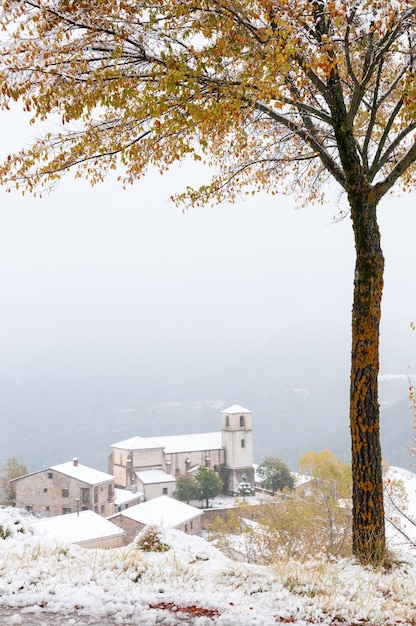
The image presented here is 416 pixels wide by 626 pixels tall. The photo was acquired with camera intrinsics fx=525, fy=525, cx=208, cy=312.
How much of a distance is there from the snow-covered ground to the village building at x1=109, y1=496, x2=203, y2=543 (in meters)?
32.1

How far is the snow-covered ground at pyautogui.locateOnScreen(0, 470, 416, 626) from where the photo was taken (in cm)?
354

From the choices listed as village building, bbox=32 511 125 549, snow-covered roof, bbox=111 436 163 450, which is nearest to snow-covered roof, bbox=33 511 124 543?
village building, bbox=32 511 125 549

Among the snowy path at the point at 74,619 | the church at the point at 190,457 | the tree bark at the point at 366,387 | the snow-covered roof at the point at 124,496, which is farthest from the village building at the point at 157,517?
the snowy path at the point at 74,619

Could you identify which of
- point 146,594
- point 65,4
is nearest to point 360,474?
point 146,594

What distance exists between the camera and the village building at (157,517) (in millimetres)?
35750

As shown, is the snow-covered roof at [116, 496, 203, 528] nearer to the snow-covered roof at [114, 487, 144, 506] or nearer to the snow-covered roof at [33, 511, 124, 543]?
the snow-covered roof at [33, 511, 124, 543]

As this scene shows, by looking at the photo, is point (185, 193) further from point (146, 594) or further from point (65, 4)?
point (146, 594)

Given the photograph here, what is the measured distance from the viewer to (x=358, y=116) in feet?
22.3

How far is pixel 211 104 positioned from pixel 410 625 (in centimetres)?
436

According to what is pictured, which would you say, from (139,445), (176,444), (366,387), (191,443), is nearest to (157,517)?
(139,445)

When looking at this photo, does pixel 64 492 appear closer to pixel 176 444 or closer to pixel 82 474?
pixel 82 474

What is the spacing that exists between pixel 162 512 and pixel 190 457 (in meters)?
20.9

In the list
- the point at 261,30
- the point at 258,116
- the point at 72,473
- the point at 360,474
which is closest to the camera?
the point at 261,30

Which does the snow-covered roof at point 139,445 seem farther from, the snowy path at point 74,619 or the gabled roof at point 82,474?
the snowy path at point 74,619
